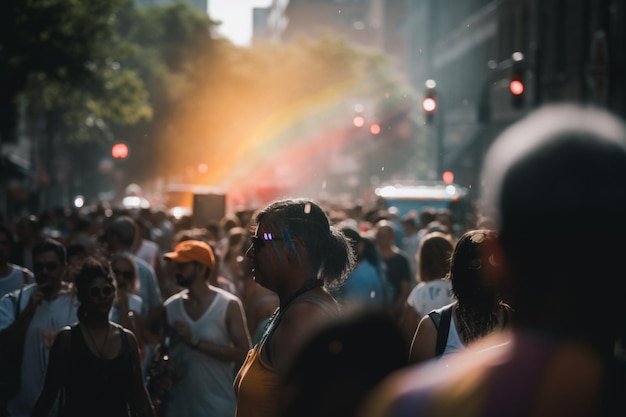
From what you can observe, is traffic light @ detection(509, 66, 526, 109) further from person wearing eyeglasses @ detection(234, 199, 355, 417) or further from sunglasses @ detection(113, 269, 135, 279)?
person wearing eyeglasses @ detection(234, 199, 355, 417)

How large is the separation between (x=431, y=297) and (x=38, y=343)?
2.41 meters

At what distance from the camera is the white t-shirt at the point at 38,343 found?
737cm

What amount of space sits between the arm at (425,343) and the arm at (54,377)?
6.60 feet

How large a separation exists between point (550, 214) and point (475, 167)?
65178 mm

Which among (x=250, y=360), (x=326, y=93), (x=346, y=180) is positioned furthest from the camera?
(x=326, y=93)

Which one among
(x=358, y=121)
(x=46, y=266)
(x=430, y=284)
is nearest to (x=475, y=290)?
(x=430, y=284)

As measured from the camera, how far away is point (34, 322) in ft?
24.3

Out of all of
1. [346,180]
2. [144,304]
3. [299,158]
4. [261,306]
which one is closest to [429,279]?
[261,306]

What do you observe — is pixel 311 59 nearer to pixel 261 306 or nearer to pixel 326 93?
pixel 326 93

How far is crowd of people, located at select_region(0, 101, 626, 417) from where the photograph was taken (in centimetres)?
197

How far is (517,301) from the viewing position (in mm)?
2088

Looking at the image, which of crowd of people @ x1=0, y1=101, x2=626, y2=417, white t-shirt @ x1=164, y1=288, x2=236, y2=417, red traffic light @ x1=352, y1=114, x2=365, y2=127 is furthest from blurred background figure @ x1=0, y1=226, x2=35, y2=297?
red traffic light @ x1=352, y1=114, x2=365, y2=127

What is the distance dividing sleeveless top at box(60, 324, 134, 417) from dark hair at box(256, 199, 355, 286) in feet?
6.33

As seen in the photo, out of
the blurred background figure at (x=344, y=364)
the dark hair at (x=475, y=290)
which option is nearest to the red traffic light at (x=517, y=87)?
the dark hair at (x=475, y=290)
